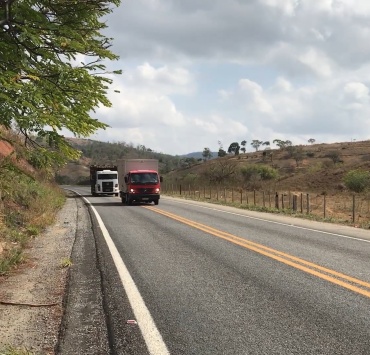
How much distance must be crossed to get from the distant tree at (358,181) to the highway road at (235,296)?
41464 millimetres

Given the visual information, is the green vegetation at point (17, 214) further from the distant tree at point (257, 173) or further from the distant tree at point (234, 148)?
the distant tree at point (234, 148)

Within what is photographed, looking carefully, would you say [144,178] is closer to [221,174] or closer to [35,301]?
[35,301]

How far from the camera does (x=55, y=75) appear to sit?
6.82 m

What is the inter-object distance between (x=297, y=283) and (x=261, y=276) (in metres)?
0.65

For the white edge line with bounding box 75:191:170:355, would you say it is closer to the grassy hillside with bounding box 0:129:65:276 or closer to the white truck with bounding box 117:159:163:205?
the grassy hillside with bounding box 0:129:65:276

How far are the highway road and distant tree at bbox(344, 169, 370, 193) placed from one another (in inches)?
1632

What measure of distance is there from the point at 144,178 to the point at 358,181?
32.5 meters

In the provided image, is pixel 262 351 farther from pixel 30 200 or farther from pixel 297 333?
pixel 30 200

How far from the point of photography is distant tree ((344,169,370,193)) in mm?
48781

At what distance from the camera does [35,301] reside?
558 cm

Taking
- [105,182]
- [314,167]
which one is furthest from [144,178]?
[314,167]

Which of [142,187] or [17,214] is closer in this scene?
[17,214]

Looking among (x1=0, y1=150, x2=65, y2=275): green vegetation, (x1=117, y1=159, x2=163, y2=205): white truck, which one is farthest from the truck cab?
(x1=0, y1=150, x2=65, y2=275): green vegetation

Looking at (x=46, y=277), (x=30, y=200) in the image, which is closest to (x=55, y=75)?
(x=46, y=277)
